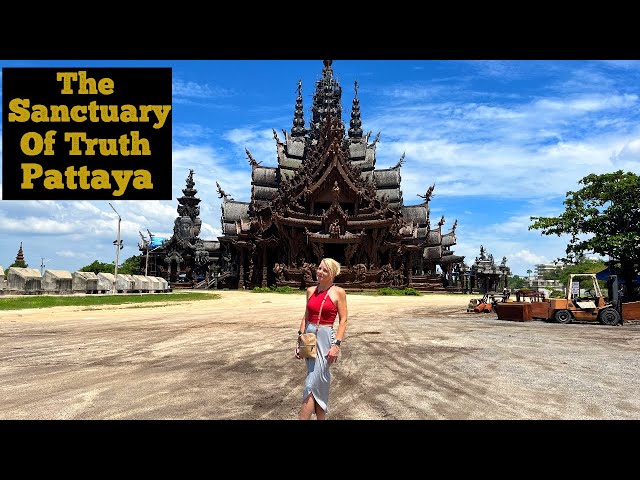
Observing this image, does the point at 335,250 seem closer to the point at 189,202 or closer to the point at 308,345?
the point at 189,202

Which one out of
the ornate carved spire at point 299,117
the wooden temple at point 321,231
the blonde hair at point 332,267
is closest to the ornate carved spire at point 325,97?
the ornate carved spire at point 299,117

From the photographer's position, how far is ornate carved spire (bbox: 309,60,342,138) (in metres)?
67.0

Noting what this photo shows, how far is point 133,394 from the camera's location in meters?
6.28

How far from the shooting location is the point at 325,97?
6825cm

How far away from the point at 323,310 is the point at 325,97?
67.9 meters

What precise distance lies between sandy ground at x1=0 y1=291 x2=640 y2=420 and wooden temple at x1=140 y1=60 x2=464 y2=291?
1232 inches

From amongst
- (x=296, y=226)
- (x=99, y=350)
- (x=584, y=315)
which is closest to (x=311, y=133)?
(x=296, y=226)

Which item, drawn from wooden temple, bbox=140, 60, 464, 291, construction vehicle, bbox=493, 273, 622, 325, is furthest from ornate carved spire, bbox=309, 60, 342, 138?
construction vehicle, bbox=493, 273, 622, 325

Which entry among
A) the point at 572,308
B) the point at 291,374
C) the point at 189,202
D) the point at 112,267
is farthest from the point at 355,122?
the point at 291,374

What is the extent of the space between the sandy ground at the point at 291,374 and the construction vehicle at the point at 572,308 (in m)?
3.59
